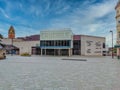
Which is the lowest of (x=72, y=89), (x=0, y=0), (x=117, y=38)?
(x=72, y=89)

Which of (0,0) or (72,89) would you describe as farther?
(0,0)

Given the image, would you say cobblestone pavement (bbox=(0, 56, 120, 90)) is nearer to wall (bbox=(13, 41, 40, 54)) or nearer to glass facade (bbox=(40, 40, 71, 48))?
glass facade (bbox=(40, 40, 71, 48))

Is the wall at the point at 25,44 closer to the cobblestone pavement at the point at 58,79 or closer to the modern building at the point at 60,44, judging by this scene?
the modern building at the point at 60,44

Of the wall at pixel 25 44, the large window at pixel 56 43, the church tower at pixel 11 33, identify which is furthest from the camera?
the church tower at pixel 11 33

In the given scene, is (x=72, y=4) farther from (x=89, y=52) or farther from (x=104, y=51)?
(x=104, y=51)

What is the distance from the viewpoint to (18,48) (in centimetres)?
7531

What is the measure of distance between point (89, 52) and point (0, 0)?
51.4 m

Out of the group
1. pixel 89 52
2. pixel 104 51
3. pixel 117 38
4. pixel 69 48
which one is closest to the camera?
pixel 117 38

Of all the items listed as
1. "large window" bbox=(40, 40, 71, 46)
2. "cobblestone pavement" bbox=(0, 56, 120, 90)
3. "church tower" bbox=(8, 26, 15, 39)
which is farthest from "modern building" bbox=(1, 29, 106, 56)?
"cobblestone pavement" bbox=(0, 56, 120, 90)

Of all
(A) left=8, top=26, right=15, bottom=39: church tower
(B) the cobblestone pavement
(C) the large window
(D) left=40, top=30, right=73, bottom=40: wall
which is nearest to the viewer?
(B) the cobblestone pavement

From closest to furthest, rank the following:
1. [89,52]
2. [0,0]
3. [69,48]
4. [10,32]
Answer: [0,0]
[69,48]
[89,52]
[10,32]

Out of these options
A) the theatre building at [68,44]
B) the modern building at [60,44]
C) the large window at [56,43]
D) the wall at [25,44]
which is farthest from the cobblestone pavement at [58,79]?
the wall at [25,44]

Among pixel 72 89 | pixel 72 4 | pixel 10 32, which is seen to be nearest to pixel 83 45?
pixel 10 32

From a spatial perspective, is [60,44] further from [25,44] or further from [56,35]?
[25,44]
